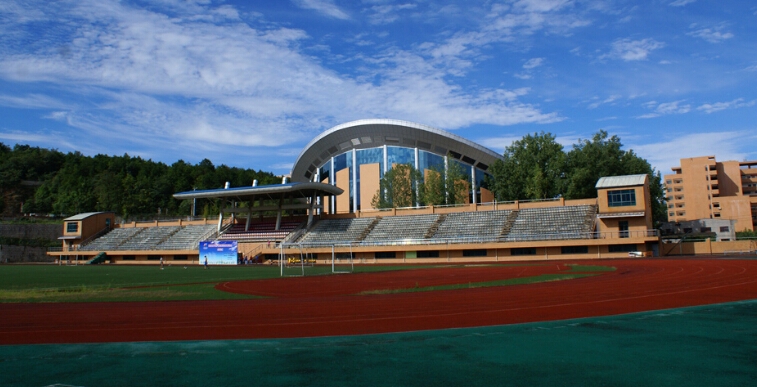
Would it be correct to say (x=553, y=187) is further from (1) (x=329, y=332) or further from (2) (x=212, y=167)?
(2) (x=212, y=167)

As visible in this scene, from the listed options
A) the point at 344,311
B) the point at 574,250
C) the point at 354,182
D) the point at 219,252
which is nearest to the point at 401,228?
the point at 574,250

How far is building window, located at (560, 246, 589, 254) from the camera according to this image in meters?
45.5

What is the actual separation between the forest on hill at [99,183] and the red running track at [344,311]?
74742mm

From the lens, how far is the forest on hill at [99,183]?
317 ft

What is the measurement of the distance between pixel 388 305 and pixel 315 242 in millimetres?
44672

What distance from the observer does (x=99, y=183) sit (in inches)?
4161

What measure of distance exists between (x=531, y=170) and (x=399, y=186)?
722 inches

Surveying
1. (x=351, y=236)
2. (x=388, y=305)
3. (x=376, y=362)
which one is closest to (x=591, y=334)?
(x=376, y=362)

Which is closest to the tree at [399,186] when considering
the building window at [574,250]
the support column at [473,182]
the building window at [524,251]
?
the support column at [473,182]

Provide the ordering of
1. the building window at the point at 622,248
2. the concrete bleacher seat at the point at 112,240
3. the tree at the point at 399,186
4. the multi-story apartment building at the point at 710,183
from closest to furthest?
the building window at the point at 622,248 → the concrete bleacher seat at the point at 112,240 → the tree at the point at 399,186 → the multi-story apartment building at the point at 710,183

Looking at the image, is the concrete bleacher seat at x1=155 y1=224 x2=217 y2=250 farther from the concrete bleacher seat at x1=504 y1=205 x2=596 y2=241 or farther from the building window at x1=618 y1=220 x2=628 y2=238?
the building window at x1=618 y1=220 x2=628 y2=238

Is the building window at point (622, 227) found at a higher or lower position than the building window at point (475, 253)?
higher

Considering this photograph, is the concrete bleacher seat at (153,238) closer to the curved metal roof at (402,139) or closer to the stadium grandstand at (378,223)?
the stadium grandstand at (378,223)

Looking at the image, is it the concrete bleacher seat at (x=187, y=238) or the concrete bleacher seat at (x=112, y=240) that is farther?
the concrete bleacher seat at (x=112, y=240)
